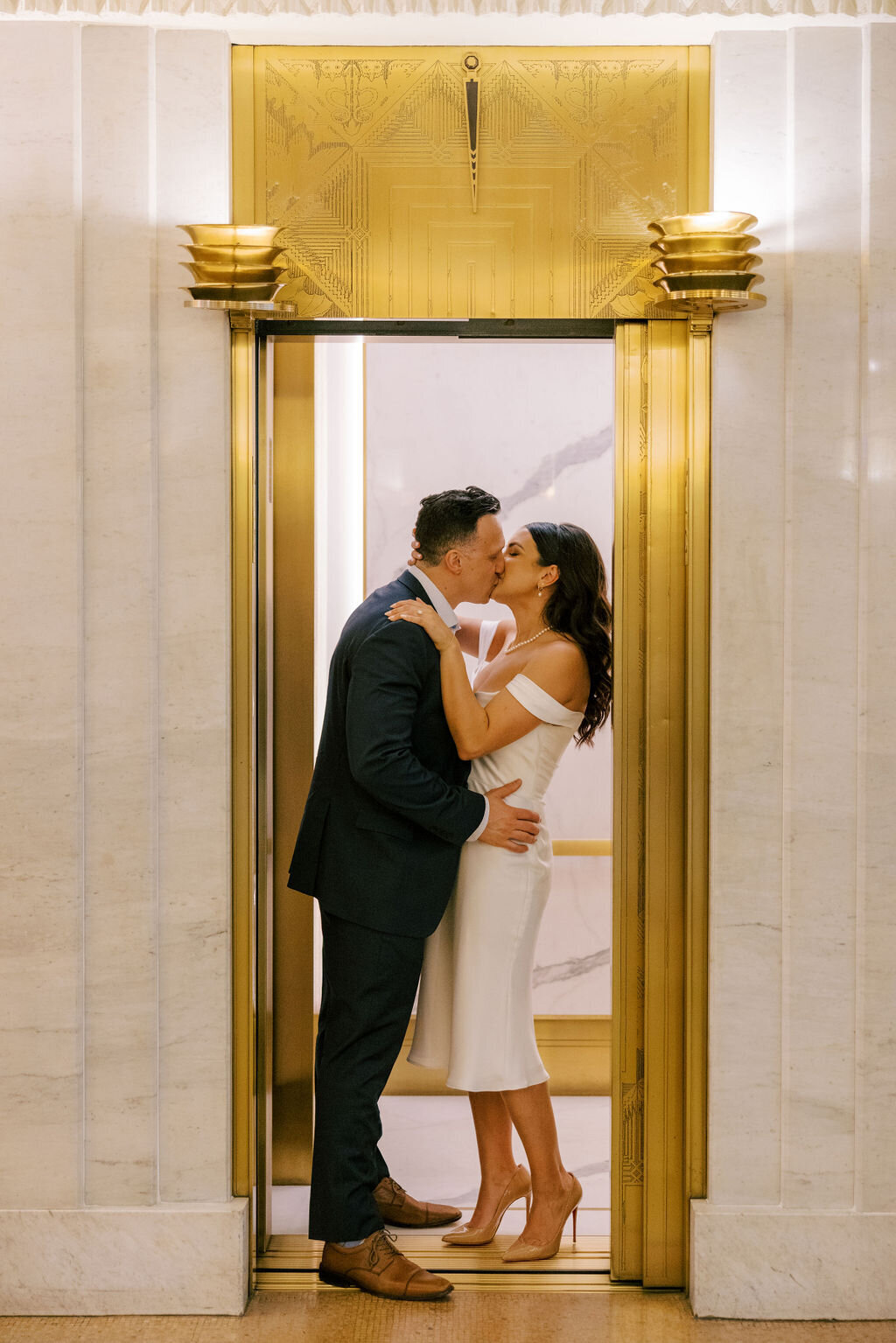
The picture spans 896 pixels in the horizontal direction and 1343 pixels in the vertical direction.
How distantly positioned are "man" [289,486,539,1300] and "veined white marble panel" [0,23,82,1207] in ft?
2.02

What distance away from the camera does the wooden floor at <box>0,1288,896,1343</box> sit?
2.96m

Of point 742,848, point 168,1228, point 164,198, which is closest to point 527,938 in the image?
point 742,848

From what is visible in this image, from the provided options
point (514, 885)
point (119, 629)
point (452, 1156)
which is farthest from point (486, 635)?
point (452, 1156)

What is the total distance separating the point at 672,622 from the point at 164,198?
1614 mm

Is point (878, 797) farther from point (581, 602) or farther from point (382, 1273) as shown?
point (382, 1273)

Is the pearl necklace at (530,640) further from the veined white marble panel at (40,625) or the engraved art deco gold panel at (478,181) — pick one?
the veined white marble panel at (40,625)

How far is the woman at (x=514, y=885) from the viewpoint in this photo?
3307mm

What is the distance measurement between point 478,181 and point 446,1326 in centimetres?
277

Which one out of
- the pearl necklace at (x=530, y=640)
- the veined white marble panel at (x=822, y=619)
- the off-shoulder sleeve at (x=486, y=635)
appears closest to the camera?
the veined white marble panel at (x=822, y=619)

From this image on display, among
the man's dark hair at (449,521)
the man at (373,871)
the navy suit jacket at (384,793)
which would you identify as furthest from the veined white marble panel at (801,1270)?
the man's dark hair at (449,521)

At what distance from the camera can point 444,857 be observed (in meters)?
3.25

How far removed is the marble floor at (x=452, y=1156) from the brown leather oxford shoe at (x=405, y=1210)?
0.04 meters

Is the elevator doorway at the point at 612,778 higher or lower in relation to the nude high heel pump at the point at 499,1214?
higher

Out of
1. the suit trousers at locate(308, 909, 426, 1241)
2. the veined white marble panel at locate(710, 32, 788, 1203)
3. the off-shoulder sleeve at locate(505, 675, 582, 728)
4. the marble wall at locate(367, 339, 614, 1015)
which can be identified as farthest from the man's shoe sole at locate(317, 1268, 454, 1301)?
the off-shoulder sleeve at locate(505, 675, 582, 728)
